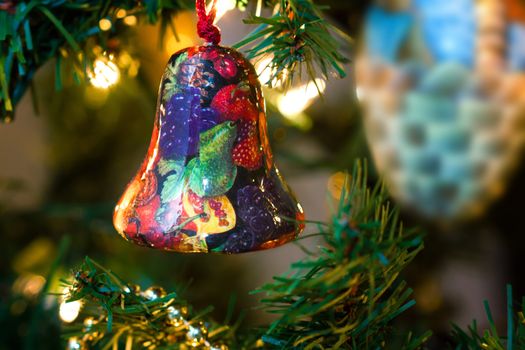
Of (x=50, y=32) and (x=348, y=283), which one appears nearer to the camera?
(x=348, y=283)

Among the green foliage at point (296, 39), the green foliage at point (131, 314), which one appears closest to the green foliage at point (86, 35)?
the green foliage at point (296, 39)

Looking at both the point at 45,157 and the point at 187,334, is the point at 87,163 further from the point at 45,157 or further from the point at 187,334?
the point at 187,334

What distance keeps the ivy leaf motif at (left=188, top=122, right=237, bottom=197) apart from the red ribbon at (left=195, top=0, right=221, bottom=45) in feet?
0.16

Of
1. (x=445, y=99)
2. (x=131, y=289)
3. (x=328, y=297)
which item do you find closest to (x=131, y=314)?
(x=131, y=289)

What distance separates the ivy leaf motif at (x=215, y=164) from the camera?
0.35m

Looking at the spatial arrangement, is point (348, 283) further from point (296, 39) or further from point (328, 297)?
point (296, 39)

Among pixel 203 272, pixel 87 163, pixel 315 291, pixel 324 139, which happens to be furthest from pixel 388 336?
pixel 87 163

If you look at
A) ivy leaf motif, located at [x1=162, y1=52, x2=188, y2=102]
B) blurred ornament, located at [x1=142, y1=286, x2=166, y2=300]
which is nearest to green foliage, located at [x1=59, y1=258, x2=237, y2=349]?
blurred ornament, located at [x1=142, y1=286, x2=166, y2=300]

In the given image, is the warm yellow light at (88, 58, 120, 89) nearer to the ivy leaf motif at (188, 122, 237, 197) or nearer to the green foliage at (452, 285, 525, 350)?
the ivy leaf motif at (188, 122, 237, 197)

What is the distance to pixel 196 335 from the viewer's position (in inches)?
14.8

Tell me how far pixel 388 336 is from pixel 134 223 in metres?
0.15

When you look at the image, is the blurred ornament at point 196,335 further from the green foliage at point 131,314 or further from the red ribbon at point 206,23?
the red ribbon at point 206,23

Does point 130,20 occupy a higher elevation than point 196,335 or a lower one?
higher

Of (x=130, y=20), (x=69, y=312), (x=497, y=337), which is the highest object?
(x=130, y=20)
